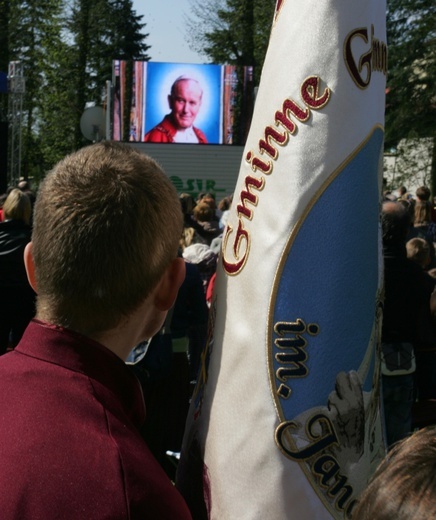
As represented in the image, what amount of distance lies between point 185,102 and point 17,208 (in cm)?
2106

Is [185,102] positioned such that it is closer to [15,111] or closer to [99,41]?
[15,111]

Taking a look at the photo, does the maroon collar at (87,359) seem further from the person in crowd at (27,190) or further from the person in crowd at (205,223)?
the person in crowd at (205,223)

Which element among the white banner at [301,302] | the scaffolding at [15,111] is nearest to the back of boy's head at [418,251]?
the white banner at [301,302]

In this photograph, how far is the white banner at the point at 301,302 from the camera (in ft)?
7.18

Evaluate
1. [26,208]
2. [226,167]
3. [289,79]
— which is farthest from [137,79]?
[289,79]

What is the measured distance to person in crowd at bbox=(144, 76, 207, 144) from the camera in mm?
26516

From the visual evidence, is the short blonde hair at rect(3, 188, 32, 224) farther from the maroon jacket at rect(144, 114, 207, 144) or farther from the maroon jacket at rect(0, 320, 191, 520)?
the maroon jacket at rect(144, 114, 207, 144)

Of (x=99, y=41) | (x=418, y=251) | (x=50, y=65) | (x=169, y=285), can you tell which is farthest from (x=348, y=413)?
(x=99, y=41)

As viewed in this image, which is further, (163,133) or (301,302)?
(163,133)

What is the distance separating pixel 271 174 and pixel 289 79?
240 millimetres

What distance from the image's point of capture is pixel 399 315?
15.0 feet

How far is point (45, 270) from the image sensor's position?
151 cm

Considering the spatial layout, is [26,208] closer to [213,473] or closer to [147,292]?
[213,473]

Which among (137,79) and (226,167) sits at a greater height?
(137,79)
